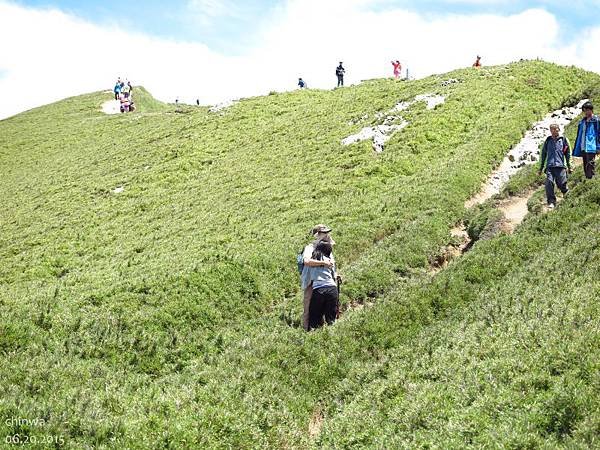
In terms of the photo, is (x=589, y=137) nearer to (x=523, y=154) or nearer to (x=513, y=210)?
(x=513, y=210)

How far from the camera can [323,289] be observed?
1498cm

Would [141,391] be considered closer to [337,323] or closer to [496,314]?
[337,323]

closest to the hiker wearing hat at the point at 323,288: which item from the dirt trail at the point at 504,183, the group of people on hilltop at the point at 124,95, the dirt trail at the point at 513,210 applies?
the dirt trail at the point at 504,183

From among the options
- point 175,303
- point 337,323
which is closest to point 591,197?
point 337,323

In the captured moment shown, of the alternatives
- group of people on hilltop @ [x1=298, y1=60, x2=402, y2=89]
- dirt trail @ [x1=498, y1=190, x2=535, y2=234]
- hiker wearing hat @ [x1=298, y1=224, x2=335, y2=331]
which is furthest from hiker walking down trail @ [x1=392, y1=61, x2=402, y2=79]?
hiker wearing hat @ [x1=298, y1=224, x2=335, y2=331]

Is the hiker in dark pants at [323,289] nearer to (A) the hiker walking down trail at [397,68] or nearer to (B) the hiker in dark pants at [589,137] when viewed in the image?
(B) the hiker in dark pants at [589,137]

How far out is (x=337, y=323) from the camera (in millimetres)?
15492

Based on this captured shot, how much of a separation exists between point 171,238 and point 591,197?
19.0 m

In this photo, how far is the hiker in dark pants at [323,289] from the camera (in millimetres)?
14859

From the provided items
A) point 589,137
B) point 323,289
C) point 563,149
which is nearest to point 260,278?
point 323,289

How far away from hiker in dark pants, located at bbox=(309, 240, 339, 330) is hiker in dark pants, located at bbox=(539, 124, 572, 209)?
10.6 metres

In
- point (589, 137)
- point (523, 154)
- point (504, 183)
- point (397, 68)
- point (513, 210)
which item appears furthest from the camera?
point (397, 68)

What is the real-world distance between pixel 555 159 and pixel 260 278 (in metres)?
12.2

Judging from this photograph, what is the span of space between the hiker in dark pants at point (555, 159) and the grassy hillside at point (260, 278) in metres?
1.27
